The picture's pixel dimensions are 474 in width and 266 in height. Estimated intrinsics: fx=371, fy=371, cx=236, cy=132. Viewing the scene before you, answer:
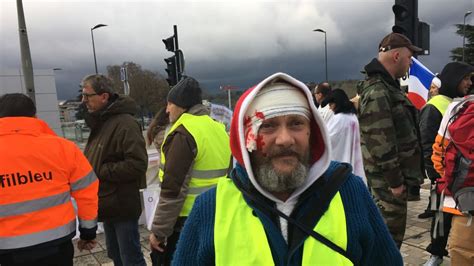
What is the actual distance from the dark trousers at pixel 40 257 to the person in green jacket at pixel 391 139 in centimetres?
270

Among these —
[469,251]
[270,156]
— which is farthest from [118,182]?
[469,251]

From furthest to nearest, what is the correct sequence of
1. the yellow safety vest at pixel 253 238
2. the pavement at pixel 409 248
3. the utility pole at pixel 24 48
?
the utility pole at pixel 24 48, the pavement at pixel 409 248, the yellow safety vest at pixel 253 238

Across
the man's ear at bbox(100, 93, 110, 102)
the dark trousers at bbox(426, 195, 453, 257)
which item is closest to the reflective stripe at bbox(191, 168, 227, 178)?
the man's ear at bbox(100, 93, 110, 102)

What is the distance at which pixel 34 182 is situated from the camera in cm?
258

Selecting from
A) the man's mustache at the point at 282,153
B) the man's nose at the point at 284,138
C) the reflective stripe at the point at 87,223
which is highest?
the man's nose at the point at 284,138

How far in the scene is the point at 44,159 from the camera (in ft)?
8.61

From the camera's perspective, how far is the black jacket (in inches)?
133

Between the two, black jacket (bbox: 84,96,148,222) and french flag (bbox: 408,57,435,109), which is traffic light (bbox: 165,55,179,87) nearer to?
french flag (bbox: 408,57,435,109)

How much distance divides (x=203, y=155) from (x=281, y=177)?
160 centimetres

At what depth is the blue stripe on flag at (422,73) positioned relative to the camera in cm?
666

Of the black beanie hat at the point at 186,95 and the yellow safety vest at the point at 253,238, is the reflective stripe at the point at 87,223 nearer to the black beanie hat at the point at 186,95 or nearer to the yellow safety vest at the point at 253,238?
the black beanie hat at the point at 186,95

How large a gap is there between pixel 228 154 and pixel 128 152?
934 millimetres

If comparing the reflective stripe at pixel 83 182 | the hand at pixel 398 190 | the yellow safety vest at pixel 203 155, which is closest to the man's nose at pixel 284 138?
the yellow safety vest at pixel 203 155

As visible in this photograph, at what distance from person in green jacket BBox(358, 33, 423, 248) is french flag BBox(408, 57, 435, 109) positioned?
351 centimetres
